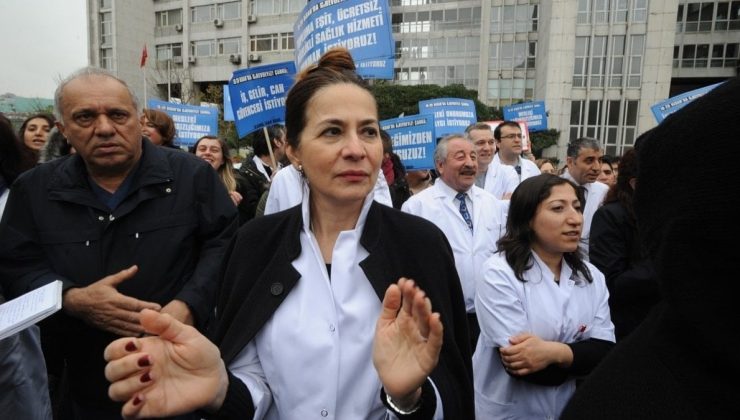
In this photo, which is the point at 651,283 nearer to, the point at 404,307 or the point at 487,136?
the point at 404,307

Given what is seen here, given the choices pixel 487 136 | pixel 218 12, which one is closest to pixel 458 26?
pixel 218 12

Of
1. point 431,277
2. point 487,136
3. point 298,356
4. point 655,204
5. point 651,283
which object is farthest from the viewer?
point 487,136

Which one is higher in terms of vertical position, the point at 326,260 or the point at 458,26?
the point at 458,26

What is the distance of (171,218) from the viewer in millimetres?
2420

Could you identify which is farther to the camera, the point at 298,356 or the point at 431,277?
the point at 431,277

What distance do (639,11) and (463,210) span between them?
40.5m

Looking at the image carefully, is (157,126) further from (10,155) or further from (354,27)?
(354,27)

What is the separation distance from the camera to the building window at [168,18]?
5222cm

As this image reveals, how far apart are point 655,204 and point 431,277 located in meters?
1.01

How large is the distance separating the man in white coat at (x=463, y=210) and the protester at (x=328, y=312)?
2032mm

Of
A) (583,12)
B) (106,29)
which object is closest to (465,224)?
(583,12)

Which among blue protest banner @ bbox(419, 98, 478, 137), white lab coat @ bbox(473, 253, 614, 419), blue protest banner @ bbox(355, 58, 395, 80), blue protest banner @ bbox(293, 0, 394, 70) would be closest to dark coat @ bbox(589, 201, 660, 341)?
white lab coat @ bbox(473, 253, 614, 419)

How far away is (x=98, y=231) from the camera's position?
7.53ft

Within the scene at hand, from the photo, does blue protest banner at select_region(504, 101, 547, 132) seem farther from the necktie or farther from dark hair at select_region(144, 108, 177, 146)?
dark hair at select_region(144, 108, 177, 146)
